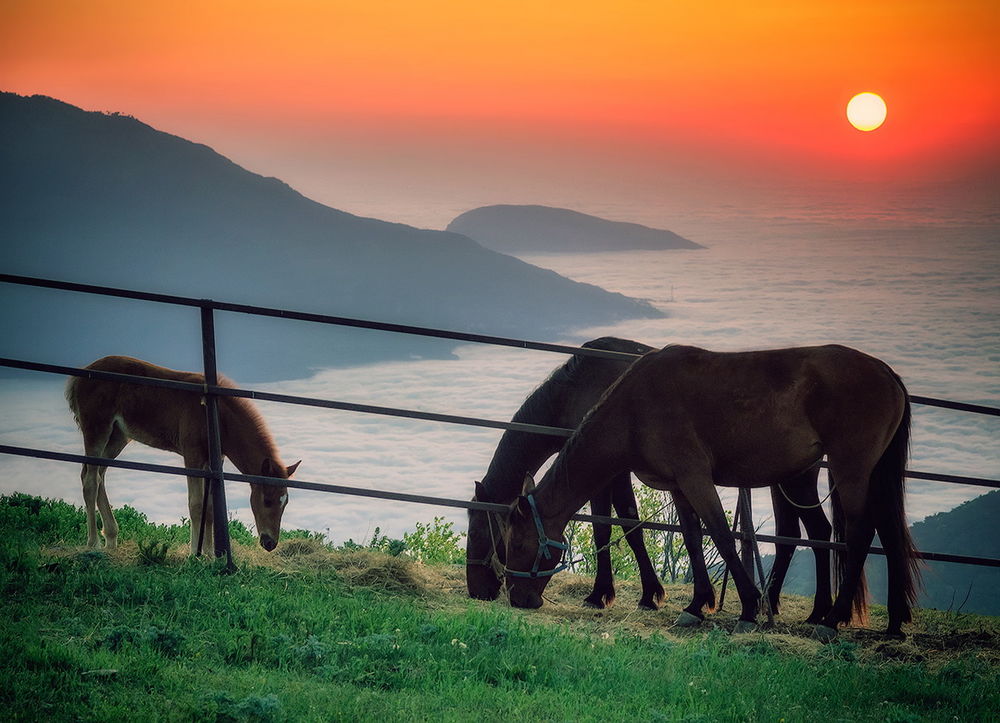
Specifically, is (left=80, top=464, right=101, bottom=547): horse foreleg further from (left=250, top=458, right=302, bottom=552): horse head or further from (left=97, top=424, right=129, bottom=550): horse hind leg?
(left=250, top=458, right=302, bottom=552): horse head

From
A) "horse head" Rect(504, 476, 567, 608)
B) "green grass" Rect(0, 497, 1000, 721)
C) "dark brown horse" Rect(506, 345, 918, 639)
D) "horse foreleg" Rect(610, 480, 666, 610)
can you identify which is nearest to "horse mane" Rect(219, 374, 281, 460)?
"green grass" Rect(0, 497, 1000, 721)

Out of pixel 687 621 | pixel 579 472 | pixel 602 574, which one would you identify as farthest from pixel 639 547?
pixel 579 472

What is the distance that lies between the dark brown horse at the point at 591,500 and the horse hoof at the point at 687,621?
0.36 metres

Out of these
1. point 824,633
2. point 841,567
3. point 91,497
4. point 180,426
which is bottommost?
point 824,633

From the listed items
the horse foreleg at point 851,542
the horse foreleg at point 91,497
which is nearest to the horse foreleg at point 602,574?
the horse foreleg at point 851,542

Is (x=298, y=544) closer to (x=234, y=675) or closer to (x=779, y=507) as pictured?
(x=234, y=675)

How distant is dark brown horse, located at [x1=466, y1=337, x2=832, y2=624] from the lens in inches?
279

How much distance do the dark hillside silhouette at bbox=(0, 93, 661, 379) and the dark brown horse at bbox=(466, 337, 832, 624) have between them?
4850cm

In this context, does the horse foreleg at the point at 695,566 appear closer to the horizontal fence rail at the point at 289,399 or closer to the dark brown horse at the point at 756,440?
the dark brown horse at the point at 756,440

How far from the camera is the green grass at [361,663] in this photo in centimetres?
427

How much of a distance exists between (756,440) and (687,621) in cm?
122

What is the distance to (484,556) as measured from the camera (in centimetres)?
724

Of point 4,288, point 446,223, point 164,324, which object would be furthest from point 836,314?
point 4,288

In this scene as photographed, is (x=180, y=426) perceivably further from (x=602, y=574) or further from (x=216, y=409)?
(x=602, y=574)
